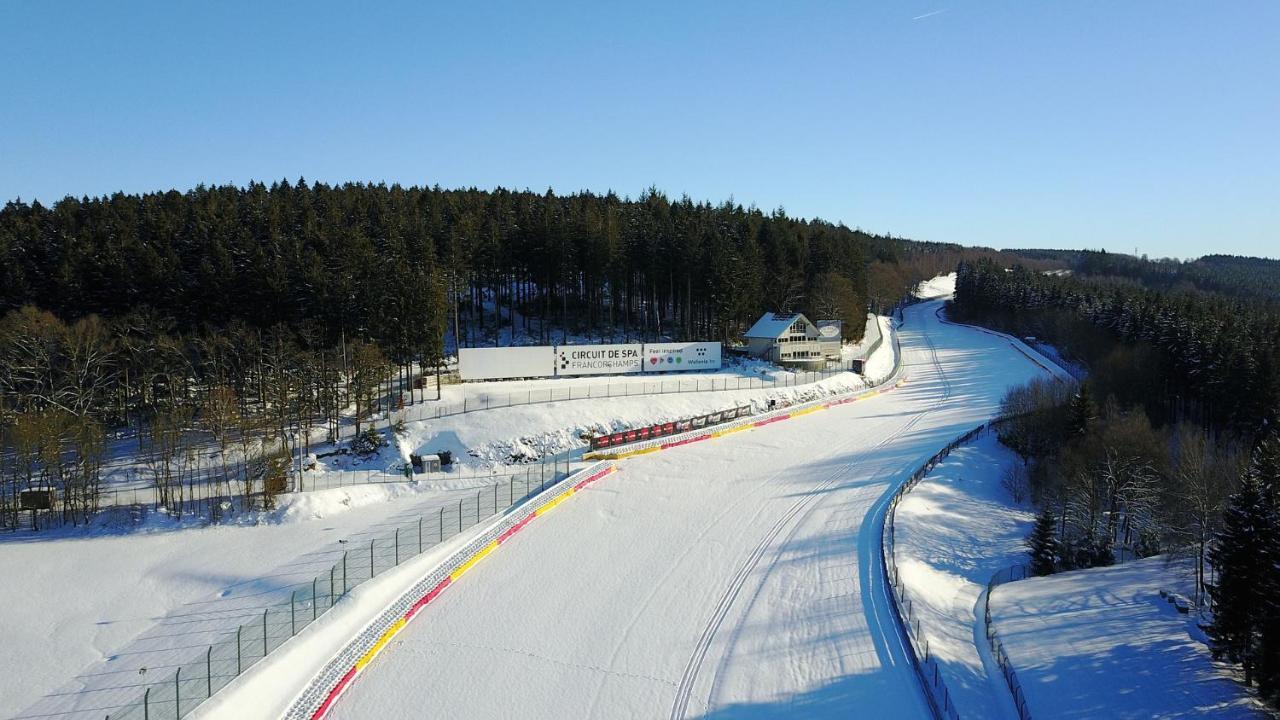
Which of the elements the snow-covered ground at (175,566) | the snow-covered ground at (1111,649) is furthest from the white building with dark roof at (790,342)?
the snow-covered ground at (1111,649)

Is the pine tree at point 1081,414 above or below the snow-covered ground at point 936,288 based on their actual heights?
below

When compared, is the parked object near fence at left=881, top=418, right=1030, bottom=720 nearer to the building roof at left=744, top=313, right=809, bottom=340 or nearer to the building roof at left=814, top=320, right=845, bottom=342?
the building roof at left=744, top=313, right=809, bottom=340

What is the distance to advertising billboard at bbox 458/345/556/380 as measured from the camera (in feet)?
140

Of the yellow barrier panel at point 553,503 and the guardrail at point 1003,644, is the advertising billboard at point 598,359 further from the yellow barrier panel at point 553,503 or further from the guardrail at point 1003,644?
the guardrail at point 1003,644

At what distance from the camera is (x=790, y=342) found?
5253cm

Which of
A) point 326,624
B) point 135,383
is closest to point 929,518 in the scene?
point 326,624

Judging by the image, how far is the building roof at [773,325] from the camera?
52125mm

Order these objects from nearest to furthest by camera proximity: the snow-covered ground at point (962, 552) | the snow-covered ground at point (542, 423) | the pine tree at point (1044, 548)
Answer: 1. the snow-covered ground at point (962, 552)
2. the pine tree at point (1044, 548)
3. the snow-covered ground at point (542, 423)

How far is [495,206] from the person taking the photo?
64.8 m

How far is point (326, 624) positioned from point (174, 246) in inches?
1689

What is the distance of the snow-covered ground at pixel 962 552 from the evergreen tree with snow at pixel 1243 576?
6.13m

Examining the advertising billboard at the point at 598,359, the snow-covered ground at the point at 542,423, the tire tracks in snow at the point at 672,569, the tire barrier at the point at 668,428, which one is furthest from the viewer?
the advertising billboard at the point at 598,359

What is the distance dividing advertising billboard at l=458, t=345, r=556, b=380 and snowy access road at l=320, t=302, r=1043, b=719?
44.0ft

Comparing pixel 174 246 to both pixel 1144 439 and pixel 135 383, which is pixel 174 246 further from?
pixel 1144 439
